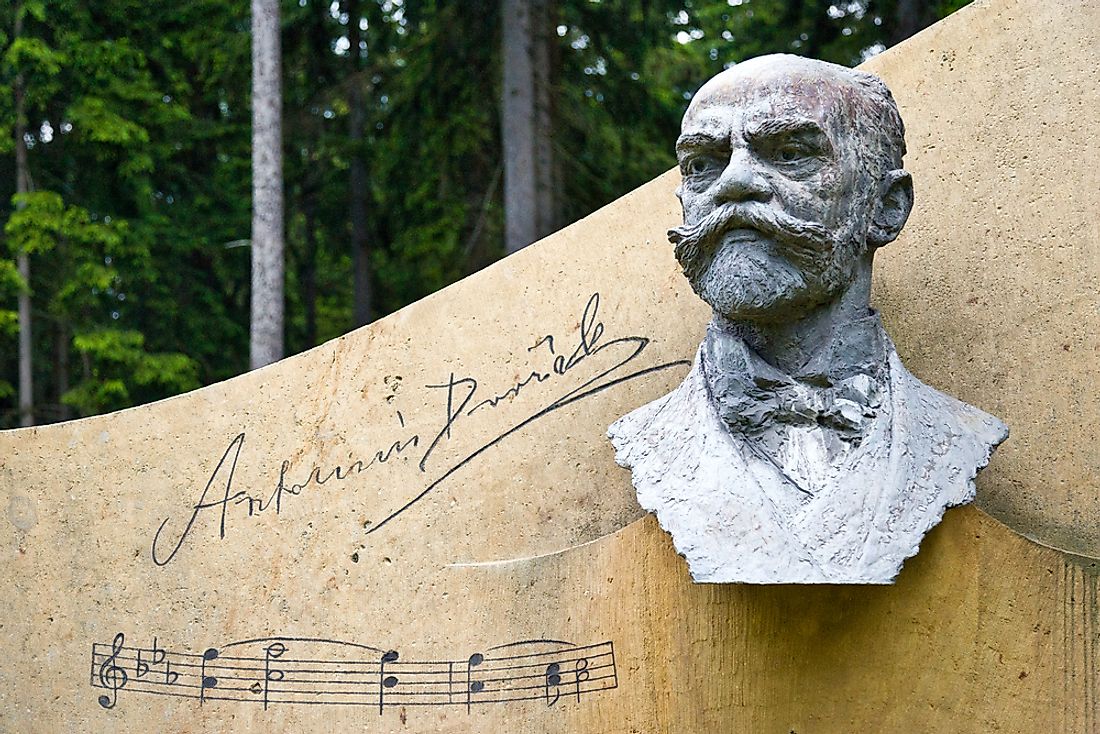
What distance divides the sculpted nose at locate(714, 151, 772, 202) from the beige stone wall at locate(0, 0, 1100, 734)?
0.86 meters

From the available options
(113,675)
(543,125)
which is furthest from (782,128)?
(543,125)

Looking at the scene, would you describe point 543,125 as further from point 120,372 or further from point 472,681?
point 472,681

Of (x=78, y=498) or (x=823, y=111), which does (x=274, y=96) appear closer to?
(x=78, y=498)

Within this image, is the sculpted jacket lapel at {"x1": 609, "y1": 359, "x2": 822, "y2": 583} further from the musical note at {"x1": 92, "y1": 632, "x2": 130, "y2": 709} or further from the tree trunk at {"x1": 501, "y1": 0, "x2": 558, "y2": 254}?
the tree trunk at {"x1": 501, "y1": 0, "x2": 558, "y2": 254}

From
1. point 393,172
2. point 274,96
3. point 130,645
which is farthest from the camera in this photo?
point 393,172

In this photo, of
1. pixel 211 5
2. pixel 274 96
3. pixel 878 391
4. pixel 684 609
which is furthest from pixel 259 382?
pixel 211 5

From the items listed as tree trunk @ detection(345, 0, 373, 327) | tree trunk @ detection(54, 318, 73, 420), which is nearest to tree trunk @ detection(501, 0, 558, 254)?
tree trunk @ detection(345, 0, 373, 327)

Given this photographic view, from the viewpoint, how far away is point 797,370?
3.04 m

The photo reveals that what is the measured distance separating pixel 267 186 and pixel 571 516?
389 centimetres

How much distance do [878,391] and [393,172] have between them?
313 inches

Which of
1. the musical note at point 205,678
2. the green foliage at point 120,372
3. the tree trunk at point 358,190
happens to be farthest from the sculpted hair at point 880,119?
the tree trunk at point 358,190

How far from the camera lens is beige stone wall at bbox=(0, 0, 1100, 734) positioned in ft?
10.2

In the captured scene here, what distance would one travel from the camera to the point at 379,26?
35.2 feet

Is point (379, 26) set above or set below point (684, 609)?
above
